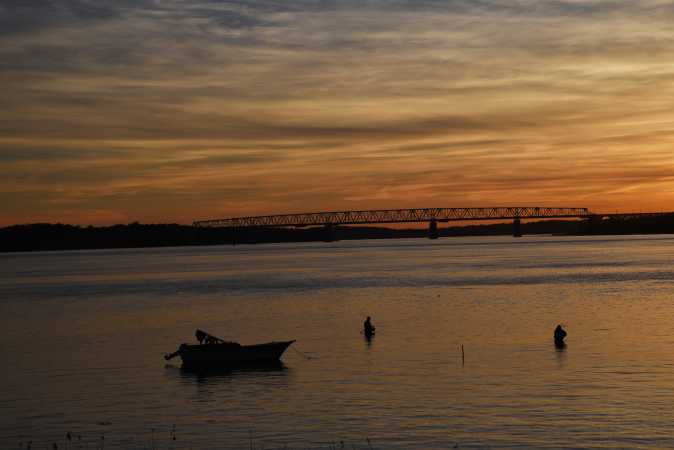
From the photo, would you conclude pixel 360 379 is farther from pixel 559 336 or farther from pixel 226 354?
pixel 559 336

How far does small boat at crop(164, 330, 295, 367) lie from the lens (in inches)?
1757

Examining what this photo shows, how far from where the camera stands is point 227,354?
147 feet

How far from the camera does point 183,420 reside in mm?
32375

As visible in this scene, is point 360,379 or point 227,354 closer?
point 360,379

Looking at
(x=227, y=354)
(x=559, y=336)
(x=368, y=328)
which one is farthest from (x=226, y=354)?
(x=559, y=336)

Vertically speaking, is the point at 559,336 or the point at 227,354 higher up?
the point at 227,354

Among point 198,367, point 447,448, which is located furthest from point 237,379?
point 447,448

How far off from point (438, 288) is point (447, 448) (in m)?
76.8

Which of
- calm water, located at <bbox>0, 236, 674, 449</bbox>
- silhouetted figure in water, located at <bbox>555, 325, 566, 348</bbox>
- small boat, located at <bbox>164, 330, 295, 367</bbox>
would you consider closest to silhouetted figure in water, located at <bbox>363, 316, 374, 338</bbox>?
calm water, located at <bbox>0, 236, 674, 449</bbox>

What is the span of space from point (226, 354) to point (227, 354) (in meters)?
0.05

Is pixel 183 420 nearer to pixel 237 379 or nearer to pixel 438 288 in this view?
pixel 237 379

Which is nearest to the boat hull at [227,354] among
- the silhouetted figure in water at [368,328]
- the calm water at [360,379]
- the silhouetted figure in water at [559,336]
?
the calm water at [360,379]

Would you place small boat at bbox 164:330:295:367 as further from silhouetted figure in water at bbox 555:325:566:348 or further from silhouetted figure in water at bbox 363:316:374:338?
silhouetted figure in water at bbox 555:325:566:348

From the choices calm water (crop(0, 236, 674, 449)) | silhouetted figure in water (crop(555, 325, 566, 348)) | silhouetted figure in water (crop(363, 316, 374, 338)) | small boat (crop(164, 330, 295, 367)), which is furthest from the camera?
silhouetted figure in water (crop(363, 316, 374, 338))
